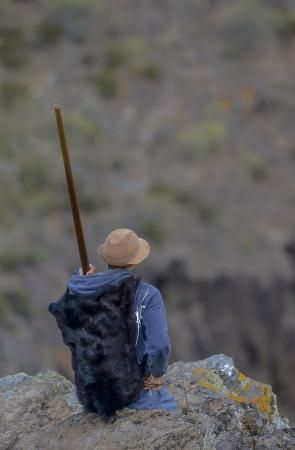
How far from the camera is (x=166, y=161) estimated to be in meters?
21.8

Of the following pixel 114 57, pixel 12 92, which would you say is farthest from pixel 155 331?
pixel 114 57

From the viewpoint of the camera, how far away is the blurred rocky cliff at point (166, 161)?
56.1 feet

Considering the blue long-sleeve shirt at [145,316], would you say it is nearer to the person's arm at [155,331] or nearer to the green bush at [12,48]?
the person's arm at [155,331]

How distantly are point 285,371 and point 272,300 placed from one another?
1.48 metres

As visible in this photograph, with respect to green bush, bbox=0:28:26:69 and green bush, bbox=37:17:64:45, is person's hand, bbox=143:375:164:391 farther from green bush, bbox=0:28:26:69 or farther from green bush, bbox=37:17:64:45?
green bush, bbox=37:17:64:45

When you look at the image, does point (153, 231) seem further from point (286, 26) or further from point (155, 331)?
point (155, 331)

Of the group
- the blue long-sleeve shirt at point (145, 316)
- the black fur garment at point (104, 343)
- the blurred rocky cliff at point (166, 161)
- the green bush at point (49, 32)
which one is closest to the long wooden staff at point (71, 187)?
the blue long-sleeve shirt at point (145, 316)

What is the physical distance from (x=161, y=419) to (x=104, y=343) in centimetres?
61

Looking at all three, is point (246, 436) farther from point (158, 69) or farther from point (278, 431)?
point (158, 69)

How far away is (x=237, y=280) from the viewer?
18.0 meters

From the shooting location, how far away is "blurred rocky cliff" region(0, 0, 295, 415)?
17.1 meters

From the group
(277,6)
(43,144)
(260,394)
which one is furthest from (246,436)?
(277,6)

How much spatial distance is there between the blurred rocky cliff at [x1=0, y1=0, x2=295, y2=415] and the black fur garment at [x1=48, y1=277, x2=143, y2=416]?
8.51 meters

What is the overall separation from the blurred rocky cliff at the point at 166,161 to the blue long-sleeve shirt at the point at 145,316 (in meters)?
8.60
